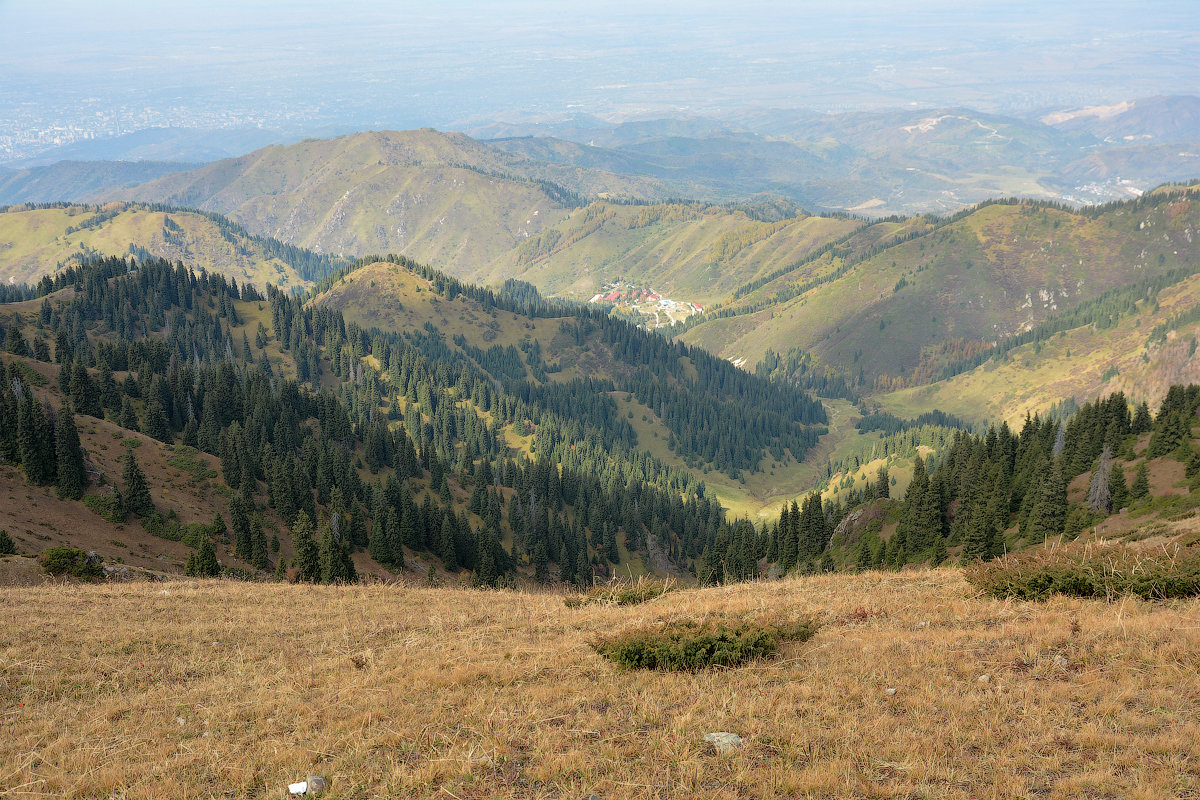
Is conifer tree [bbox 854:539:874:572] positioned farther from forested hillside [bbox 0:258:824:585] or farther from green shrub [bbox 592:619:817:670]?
green shrub [bbox 592:619:817:670]

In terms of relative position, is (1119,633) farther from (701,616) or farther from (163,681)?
(163,681)

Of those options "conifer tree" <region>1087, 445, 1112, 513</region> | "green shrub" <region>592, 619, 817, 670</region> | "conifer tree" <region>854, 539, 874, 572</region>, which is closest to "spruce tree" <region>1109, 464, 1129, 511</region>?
"conifer tree" <region>1087, 445, 1112, 513</region>

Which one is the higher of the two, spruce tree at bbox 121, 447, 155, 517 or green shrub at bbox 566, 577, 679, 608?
green shrub at bbox 566, 577, 679, 608

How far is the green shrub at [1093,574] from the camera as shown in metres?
23.6

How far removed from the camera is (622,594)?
3378cm

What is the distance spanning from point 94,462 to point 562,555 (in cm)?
8476

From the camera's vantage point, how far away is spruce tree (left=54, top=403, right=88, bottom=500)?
86812mm

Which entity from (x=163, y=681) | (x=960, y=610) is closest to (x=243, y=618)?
(x=163, y=681)

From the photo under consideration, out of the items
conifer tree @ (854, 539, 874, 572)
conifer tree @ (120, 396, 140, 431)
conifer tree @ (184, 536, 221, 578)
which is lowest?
conifer tree @ (854, 539, 874, 572)

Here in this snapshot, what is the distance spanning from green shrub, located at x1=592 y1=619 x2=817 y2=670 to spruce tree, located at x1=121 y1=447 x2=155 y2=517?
90.1 m

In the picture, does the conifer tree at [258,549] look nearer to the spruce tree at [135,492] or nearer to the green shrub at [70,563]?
the spruce tree at [135,492]

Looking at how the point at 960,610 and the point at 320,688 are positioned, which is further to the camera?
the point at 960,610

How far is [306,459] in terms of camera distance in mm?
134625

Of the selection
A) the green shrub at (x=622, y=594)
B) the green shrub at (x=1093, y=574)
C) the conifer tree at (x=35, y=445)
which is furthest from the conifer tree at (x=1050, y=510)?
the conifer tree at (x=35, y=445)
